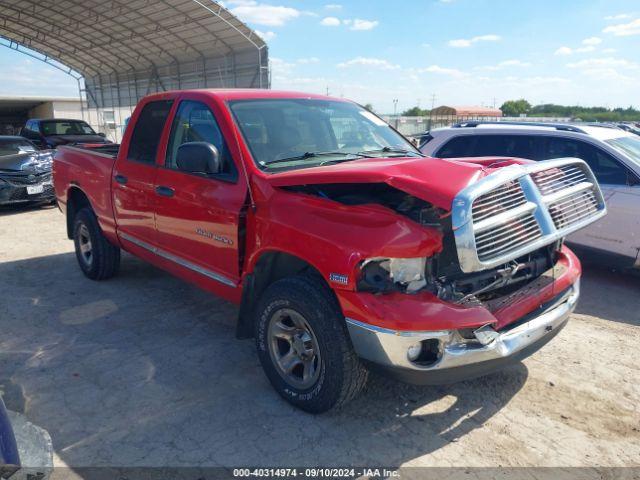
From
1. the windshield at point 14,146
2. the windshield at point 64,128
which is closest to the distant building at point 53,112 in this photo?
the windshield at point 64,128

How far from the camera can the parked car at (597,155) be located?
5.72 meters

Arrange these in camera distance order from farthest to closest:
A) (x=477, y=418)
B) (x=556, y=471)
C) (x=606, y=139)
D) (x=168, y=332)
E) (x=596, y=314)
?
1. (x=606, y=139)
2. (x=596, y=314)
3. (x=168, y=332)
4. (x=477, y=418)
5. (x=556, y=471)

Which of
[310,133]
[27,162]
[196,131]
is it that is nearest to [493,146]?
[310,133]

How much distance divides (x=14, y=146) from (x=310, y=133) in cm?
973

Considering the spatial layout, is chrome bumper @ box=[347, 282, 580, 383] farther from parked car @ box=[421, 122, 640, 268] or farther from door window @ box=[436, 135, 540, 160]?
door window @ box=[436, 135, 540, 160]

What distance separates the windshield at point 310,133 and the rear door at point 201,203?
0.72ft

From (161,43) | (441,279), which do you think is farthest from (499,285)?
(161,43)

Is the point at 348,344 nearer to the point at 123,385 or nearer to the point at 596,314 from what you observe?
the point at 123,385

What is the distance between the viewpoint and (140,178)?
4.50m

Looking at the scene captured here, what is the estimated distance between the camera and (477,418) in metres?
3.20

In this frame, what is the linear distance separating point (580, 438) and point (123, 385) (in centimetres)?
297

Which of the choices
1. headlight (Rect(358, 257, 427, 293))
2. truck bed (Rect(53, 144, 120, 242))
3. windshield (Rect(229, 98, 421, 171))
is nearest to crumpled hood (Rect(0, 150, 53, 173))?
truck bed (Rect(53, 144, 120, 242))

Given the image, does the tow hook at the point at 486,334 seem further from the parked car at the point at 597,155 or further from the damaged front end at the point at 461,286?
the parked car at the point at 597,155

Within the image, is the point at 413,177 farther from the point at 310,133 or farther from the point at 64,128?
the point at 64,128
